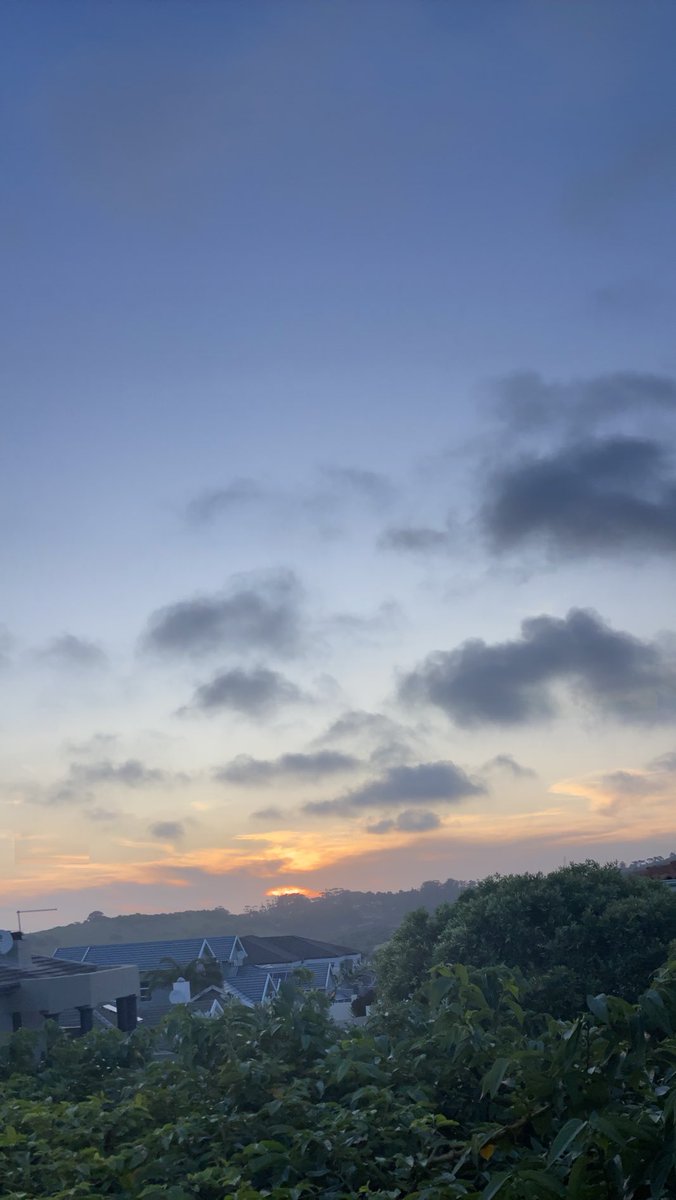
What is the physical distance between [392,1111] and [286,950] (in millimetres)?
78786

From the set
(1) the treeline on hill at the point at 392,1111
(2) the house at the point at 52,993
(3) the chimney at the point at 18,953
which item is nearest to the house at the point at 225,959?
(3) the chimney at the point at 18,953

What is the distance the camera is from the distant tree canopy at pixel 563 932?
27203 mm

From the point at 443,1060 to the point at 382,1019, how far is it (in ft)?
3.60

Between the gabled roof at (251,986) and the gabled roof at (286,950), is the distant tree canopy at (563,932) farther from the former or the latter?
the gabled roof at (286,950)

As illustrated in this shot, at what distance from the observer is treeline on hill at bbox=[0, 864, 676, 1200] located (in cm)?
303

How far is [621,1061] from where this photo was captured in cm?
359

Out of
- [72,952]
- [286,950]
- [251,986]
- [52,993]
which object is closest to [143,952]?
[72,952]

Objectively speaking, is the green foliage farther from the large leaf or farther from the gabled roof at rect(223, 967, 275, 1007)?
the gabled roof at rect(223, 967, 275, 1007)

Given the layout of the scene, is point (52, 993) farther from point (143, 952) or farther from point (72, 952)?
point (72, 952)

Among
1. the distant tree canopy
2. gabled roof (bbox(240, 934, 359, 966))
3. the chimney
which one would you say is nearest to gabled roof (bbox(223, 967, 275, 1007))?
gabled roof (bbox(240, 934, 359, 966))

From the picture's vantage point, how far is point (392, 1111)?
4.22m

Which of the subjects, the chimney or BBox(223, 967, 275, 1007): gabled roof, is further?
BBox(223, 967, 275, 1007): gabled roof

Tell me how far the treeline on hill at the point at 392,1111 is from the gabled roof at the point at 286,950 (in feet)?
227

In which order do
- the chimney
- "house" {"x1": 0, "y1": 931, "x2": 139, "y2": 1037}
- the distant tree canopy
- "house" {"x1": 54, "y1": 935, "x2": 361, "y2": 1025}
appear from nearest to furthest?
"house" {"x1": 0, "y1": 931, "x2": 139, "y2": 1037}
the chimney
the distant tree canopy
"house" {"x1": 54, "y1": 935, "x2": 361, "y2": 1025}
